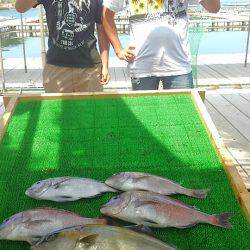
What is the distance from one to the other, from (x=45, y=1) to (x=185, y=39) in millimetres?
1534

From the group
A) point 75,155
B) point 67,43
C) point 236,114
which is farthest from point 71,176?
point 236,114

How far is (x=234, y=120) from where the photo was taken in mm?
6141

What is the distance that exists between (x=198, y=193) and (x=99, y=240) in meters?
0.91

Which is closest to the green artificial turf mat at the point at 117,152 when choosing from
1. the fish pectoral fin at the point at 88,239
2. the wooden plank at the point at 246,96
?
the fish pectoral fin at the point at 88,239

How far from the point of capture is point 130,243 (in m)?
1.87

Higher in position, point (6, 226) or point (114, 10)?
point (114, 10)

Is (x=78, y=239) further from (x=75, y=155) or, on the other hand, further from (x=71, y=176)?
(x=75, y=155)

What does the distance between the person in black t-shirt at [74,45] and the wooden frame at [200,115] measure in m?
0.28

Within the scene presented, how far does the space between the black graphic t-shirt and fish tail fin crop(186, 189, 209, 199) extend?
209 cm

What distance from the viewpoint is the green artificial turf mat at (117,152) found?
2.36m

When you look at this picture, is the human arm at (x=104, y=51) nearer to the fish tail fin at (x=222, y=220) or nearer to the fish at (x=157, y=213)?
the fish at (x=157, y=213)

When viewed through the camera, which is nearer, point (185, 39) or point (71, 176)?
point (71, 176)

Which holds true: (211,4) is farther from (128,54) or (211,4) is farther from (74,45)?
(74,45)

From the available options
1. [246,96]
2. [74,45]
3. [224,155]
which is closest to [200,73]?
[246,96]
